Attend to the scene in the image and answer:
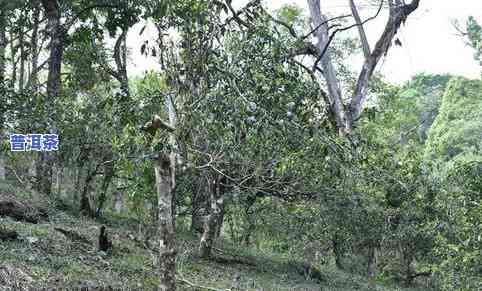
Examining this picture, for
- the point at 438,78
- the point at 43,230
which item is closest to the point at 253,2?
the point at 43,230

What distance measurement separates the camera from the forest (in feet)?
22.6

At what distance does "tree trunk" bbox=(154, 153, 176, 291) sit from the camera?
7.15m

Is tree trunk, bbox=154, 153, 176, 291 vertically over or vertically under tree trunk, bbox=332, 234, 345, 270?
over

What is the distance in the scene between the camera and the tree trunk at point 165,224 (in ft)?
23.5

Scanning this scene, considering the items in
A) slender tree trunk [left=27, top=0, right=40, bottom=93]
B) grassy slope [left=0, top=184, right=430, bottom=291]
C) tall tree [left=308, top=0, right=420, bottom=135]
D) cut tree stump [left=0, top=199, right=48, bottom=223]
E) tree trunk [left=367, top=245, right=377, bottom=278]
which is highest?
slender tree trunk [left=27, top=0, right=40, bottom=93]

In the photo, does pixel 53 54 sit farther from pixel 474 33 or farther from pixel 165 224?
pixel 474 33

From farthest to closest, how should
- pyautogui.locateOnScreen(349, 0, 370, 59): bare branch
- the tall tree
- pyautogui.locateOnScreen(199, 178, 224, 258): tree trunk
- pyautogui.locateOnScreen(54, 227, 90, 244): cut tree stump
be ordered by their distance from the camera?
pyautogui.locateOnScreen(199, 178, 224, 258): tree trunk < pyautogui.locateOnScreen(54, 227, 90, 244): cut tree stump < pyautogui.locateOnScreen(349, 0, 370, 59): bare branch < the tall tree

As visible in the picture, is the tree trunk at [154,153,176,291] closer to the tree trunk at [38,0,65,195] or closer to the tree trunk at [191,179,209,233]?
the tree trunk at [191,179,209,233]

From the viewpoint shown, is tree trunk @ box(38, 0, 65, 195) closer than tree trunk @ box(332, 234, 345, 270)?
Yes

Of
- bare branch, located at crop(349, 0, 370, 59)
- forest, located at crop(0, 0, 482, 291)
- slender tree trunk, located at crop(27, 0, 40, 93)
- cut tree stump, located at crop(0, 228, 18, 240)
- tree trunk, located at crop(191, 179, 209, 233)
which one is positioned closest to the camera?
forest, located at crop(0, 0, 482, 291)

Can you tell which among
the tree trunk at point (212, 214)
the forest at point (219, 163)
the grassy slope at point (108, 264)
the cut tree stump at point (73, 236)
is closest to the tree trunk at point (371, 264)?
the forest at point (219, 163)

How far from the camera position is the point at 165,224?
7156 mm

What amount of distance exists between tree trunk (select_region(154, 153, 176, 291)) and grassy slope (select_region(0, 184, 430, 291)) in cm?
203

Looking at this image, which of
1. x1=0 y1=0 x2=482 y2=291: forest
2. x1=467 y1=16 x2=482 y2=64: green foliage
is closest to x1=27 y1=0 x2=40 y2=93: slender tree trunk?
x1=0 y1=0 x2=482 y2=291: forest
